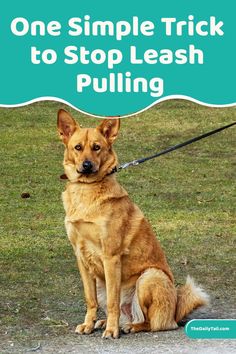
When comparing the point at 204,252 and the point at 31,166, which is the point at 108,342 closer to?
the point at 204,252

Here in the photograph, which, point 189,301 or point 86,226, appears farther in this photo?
point 189,301

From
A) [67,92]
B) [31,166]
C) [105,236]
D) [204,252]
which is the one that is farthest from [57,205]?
[105,236]

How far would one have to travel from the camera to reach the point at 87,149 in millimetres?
6977

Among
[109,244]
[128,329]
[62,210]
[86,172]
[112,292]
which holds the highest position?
[86,172]

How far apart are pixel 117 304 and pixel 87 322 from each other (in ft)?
0.89

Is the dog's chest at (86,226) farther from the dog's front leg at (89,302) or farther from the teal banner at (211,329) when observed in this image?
the teal banner at (211,329)

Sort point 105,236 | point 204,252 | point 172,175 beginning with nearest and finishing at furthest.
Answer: point 105,236, point 204,252, point 172,175

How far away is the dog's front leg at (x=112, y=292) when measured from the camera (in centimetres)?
712

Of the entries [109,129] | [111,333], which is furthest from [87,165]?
[111,333]

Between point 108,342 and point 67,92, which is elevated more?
point 67,92

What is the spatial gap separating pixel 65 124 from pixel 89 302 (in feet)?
3.96

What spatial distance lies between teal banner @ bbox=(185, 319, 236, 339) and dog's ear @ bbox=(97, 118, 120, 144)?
1297 mm

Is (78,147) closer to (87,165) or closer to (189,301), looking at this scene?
(87,165)

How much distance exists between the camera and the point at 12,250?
9.82 m
